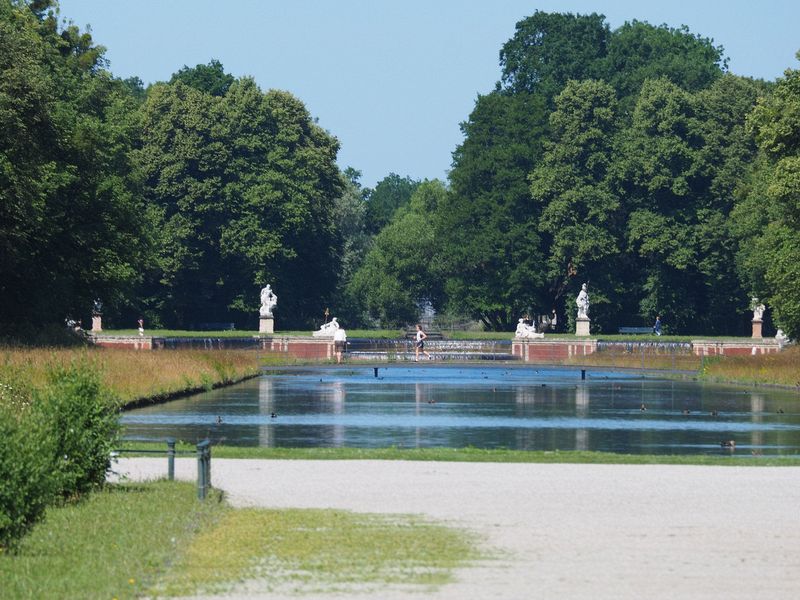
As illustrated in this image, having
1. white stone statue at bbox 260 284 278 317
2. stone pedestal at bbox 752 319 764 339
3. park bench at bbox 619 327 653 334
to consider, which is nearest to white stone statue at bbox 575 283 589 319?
park bench at bbox 619 327 653 334

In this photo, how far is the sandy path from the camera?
46.5 feet

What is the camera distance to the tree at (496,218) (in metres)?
102

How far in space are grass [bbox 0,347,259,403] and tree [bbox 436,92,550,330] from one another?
1647 inches

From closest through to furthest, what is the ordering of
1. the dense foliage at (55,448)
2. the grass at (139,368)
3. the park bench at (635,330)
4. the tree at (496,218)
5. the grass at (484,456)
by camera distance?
the dense foliage at (55,448) < the grass at (484,456) < the grass at (139,368) < the park bench at (635,330) < the tree at (496,218)

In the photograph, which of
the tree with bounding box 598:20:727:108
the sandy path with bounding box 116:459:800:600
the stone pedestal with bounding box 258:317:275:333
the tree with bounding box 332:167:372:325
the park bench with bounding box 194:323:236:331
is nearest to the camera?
the sandy path with bounding box 116:459:800:600

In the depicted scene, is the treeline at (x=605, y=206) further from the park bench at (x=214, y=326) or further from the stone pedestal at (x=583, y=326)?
the park bench at (x=214, y=326)

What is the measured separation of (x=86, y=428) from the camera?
64.7ft

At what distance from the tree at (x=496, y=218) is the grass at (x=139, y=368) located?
137 ft

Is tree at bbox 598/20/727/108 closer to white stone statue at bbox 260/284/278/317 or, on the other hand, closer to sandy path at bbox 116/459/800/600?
white stone statue at bbox 260/284/278/317

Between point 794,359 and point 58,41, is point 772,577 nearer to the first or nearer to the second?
point 794,359

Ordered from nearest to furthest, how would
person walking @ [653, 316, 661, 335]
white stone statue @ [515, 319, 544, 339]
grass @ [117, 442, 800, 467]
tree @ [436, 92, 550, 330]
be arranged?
grass @ [117, 442, 800, 467] < white stone statue @ [515, 319, 544, 339] < person walking @ [653, 316, 661, 335] < tree @ [436, 92, 550, 330]

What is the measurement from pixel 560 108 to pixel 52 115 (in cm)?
5120

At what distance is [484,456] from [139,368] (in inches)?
895

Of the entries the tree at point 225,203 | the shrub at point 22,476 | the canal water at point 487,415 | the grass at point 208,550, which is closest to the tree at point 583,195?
the tree at point 225,203
